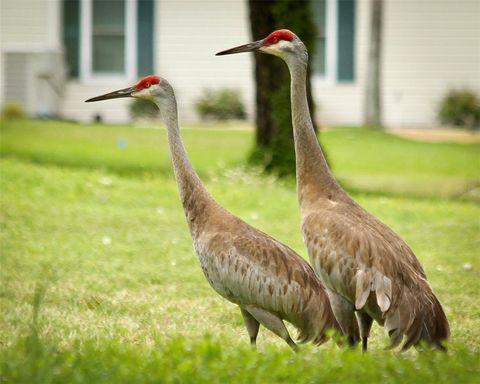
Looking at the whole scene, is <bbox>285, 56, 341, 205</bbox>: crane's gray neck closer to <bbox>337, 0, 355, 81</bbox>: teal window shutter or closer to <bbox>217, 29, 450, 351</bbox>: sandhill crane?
<bbox>217, 29, 450, 351</bbox>: sandhill crane

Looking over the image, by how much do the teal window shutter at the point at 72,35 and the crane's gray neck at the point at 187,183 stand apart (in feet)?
69.8

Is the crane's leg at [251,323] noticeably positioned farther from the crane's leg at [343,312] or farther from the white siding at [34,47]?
the white siding at [34,47]

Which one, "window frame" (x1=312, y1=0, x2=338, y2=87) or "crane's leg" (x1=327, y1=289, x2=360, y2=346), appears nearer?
"crane's leg" (x1=327, y1=289, x2=360, y2=346)

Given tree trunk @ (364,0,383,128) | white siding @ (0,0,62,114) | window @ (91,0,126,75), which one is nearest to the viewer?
tree trunk @ (364,0,383,128)

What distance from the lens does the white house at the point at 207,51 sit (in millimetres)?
28047

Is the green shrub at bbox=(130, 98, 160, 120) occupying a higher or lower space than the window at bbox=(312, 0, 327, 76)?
lower

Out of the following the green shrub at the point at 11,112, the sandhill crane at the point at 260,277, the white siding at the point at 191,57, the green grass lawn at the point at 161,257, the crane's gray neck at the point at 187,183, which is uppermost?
the white siding at the point at 191,57

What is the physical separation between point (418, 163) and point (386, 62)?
8643 mm

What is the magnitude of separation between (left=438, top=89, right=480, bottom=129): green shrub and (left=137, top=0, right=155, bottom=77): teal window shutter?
7.21m

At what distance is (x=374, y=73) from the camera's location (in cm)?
2644

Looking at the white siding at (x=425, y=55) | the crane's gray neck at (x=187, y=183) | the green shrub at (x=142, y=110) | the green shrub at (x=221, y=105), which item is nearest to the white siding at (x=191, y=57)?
the green shrub at (x=221, y=105)

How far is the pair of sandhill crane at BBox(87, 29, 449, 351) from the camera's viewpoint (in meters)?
6.57

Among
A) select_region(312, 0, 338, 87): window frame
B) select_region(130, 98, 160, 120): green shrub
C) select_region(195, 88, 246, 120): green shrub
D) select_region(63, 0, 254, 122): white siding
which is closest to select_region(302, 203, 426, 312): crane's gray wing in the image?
select_region(130, 98, 160, 120): green shrub

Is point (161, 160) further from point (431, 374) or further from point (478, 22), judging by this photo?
point (431, 374)
